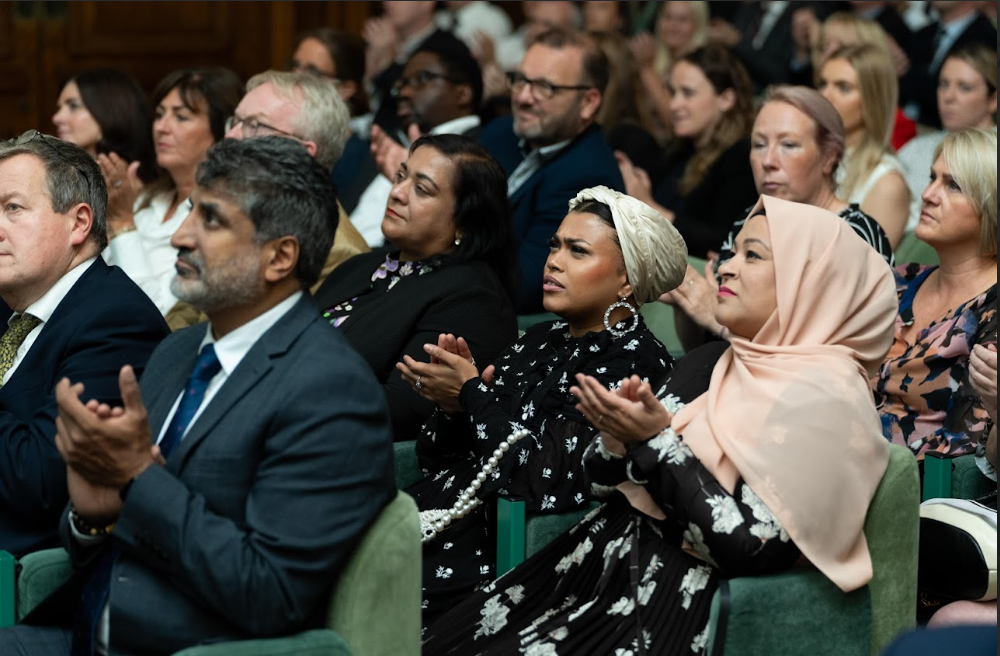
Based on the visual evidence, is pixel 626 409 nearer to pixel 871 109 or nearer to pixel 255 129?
pixel 255 129

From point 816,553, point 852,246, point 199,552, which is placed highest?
point 852,246

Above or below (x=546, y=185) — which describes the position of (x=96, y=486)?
above

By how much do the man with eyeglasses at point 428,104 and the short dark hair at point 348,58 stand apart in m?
0.82

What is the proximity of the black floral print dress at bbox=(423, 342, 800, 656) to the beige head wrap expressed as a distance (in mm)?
264

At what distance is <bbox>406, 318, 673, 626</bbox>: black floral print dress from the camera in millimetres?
2637

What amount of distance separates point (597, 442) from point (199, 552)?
0.79 metres

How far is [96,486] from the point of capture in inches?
81.7

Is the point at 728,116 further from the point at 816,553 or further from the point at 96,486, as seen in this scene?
the point at 96,486

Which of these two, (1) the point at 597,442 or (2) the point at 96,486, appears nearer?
(2) the point at 96,486

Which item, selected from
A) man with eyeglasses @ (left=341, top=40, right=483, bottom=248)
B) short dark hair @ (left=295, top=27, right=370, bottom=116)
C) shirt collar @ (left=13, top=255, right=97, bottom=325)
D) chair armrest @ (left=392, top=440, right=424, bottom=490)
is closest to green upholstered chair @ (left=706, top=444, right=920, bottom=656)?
chair armrest @ (left=392, top=440, right=424, bottom=490)

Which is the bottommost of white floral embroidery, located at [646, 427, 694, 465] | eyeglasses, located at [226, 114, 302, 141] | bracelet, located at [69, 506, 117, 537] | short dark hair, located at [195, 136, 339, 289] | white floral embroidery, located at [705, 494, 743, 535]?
eyeglasses, located at [226, 114, 302, 141]

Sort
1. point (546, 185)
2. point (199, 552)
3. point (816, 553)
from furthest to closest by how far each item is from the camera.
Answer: point (546, 185), point (816, 553), point (199, 552)

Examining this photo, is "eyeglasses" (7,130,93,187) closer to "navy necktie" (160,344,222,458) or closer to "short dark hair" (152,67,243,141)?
"navy necktie" (160,344,222,458)

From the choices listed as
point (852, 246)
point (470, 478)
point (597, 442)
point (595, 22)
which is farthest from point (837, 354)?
point (595, 22)
